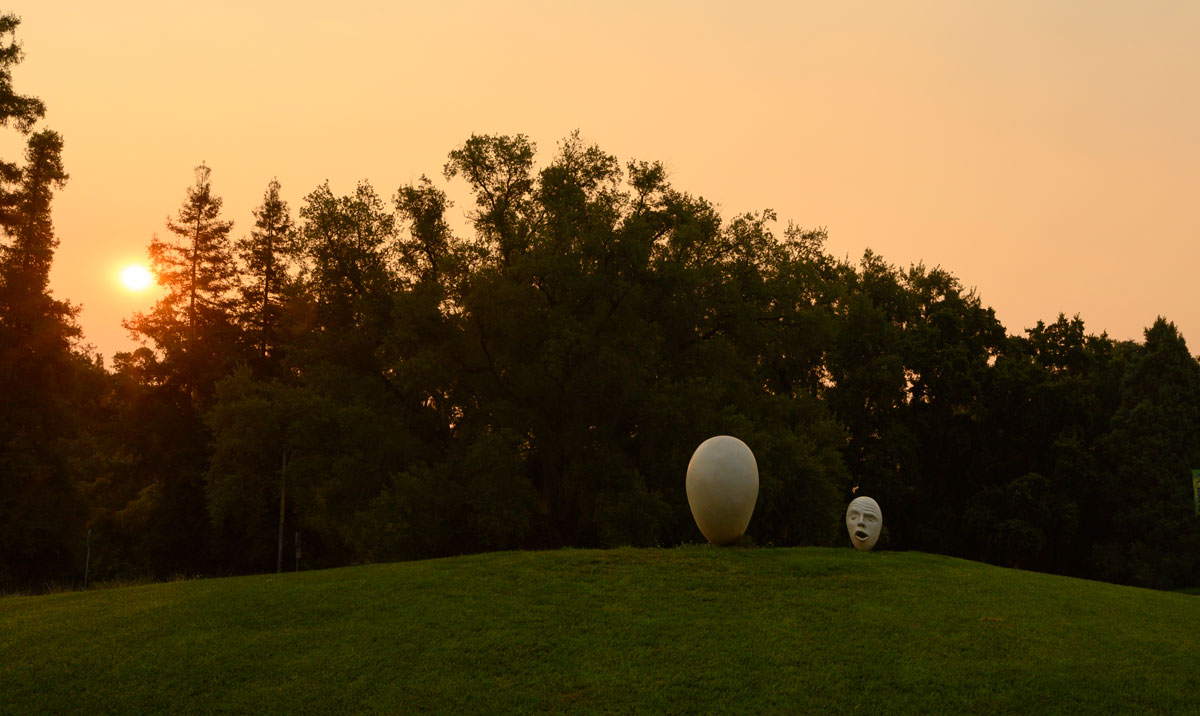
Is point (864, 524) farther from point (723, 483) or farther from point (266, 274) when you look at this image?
point (266, 274)

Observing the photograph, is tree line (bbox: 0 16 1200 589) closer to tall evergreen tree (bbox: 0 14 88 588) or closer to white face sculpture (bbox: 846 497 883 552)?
tall evergreen tree (bbox: 0 14 88 588)

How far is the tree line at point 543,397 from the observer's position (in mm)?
29078

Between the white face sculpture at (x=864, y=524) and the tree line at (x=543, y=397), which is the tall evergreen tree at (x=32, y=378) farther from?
the white face sculpture at (x=864, y=524)

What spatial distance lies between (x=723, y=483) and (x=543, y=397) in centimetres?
1173

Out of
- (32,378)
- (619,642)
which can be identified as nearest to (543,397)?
(619,642)

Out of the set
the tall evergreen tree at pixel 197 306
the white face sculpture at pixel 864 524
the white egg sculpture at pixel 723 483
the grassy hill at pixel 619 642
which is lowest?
the grassy hill at pixel 619 642

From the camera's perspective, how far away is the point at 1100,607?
56.7 ft

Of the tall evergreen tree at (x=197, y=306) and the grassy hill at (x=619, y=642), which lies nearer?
the grassy hill at (x=619, y=642)

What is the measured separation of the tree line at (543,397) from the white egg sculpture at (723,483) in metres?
7.30

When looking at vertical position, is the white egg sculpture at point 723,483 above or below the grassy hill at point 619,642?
above

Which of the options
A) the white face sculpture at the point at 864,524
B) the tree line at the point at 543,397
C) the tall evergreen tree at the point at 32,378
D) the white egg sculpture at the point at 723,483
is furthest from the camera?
the tall evergreen tree at the point at 32,378

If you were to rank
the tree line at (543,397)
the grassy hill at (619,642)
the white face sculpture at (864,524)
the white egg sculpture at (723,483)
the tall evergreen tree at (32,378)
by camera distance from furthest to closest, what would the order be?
the tall evergreen tree at (32,378) < the tree line at (543,397) < the white face sculpture at (864,524) < the white egg sculpture at (723,483) < the grassy hill at (619,642)

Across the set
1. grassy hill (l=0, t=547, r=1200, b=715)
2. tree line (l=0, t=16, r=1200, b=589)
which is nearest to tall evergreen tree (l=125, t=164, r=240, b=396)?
tree line (l=0, t=16, r=1200, b=589)

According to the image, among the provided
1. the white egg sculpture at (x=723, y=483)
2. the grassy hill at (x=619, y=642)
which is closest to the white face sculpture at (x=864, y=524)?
the grassy hill at (x=619, y=642)
